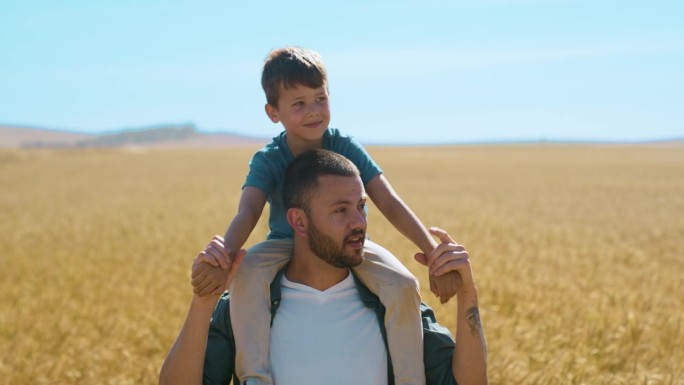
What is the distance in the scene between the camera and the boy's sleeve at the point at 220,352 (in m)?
3.37

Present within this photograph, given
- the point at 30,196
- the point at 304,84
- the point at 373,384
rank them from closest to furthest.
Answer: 1. the point at 373,384
2. the point at 304,84
3. the point at 30,196

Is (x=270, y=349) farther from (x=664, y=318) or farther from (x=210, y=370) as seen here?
(x=664, y=318)

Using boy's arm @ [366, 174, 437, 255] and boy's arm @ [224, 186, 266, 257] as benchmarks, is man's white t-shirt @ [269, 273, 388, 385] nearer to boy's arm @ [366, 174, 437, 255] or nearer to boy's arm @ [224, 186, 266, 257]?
boy's arm @ [224, 186, 266, 257]

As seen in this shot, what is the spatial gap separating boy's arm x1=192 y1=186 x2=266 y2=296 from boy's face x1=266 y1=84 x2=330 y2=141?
1.17 ft

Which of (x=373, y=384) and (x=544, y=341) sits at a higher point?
(x=373, y=384)

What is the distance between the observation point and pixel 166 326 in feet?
20.7

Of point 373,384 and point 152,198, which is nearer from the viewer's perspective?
point 373,384

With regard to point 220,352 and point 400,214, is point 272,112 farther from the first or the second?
point 220,352

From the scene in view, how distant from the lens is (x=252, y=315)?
10.6 feet

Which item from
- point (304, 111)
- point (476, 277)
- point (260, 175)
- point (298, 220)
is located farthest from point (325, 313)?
point (476, 277)

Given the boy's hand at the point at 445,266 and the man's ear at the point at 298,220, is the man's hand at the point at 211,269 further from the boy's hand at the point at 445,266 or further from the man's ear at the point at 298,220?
the boy's hand at the point at 445,266

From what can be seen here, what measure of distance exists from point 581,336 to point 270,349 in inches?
139

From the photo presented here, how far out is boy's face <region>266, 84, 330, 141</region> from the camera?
3777 millimetres

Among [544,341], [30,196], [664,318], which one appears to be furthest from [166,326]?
[30,196]
